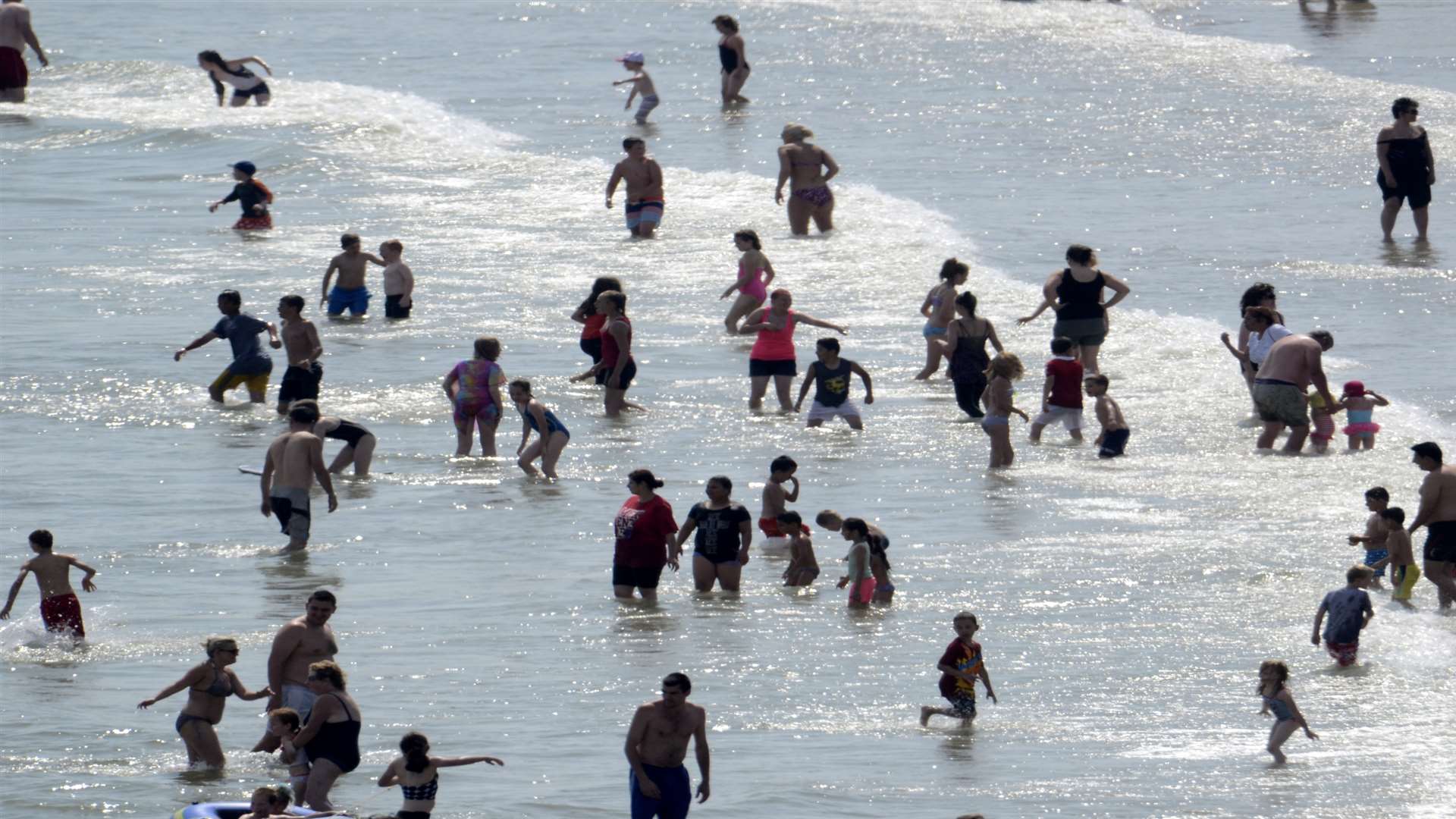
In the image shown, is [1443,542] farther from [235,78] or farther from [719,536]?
[235,78]

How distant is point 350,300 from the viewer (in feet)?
79.3

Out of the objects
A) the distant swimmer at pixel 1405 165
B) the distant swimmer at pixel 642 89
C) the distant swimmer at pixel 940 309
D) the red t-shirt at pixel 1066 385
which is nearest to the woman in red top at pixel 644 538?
the red t-shirt at pixel 1066 385

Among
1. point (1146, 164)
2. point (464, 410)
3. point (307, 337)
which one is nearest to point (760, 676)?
point (464, 410)

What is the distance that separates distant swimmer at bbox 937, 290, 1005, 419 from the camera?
64.8ft

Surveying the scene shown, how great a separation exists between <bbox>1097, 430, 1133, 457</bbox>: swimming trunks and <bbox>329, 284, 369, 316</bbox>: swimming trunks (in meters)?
8.58

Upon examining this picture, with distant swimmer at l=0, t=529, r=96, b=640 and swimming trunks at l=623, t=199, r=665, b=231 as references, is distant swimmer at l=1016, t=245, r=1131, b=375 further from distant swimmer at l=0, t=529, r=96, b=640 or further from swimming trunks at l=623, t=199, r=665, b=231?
distant swimmer at l=0, t=529, r=96, b=640

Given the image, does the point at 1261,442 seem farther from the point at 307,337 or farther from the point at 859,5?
the point at 859,5

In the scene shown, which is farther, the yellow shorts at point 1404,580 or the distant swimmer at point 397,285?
the distant swimmer at point 397,285

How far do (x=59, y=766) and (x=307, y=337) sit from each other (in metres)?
8.43

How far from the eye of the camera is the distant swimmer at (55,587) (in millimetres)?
14102

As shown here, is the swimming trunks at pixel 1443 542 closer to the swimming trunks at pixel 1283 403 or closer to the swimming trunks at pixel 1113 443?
the swimming trunks at pixel 1283 403

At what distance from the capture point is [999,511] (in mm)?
17094

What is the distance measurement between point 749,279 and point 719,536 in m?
8.21

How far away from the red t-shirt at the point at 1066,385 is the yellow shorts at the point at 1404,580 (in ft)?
15.6
